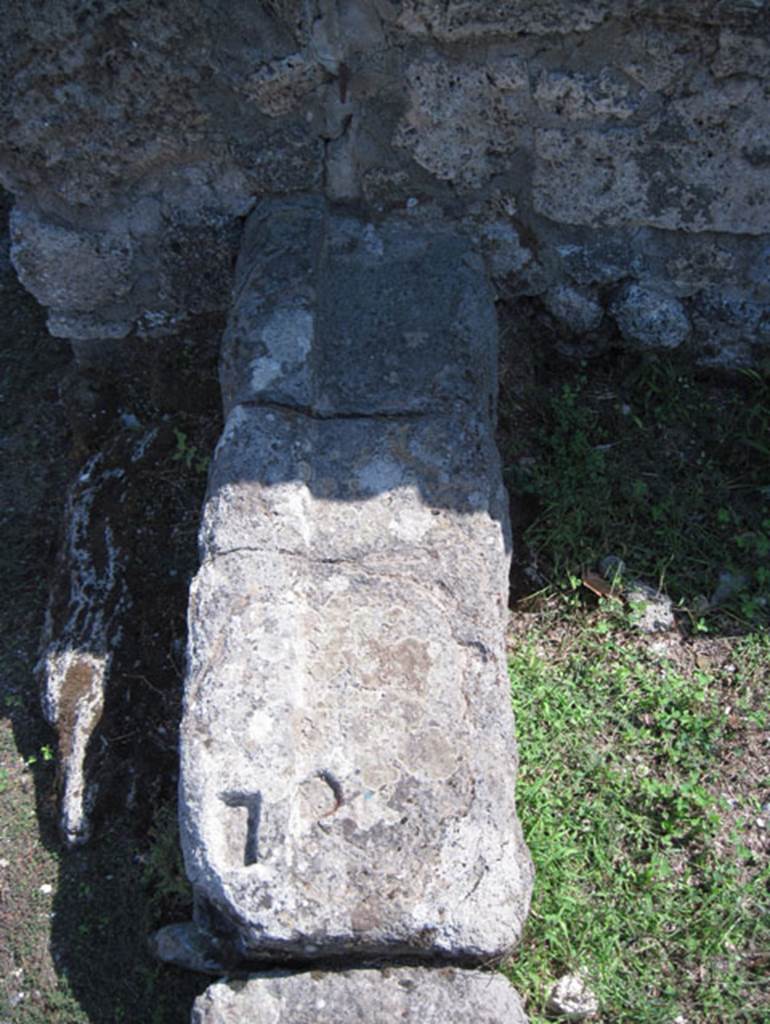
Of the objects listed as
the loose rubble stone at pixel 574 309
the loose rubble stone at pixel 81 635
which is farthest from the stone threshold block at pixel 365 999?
the loose rubble stone at pixel 574 309

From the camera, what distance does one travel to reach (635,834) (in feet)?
8.48

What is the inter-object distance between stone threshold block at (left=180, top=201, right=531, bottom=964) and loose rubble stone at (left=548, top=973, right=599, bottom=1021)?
0.41 meters

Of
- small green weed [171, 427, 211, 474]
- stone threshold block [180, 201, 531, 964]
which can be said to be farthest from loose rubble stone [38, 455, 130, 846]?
stone threshold block [180, 201, 531, 964]

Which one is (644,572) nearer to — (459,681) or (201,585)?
(459,681)

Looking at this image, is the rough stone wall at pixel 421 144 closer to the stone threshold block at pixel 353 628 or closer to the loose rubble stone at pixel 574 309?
the loose rubble stone at pixel 574 309

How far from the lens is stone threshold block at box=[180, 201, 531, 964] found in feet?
6.70

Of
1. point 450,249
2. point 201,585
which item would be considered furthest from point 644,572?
point 201,585

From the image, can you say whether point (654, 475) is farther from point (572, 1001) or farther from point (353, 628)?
point (572, 1001)

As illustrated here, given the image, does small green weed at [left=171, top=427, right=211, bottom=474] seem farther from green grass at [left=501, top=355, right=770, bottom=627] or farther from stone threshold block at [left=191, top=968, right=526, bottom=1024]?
stone threshold block at [left=191, top=968, right=526, bottom=1024]

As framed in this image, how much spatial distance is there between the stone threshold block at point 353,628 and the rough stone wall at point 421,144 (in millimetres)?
206

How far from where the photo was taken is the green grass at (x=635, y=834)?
2400 millimetres

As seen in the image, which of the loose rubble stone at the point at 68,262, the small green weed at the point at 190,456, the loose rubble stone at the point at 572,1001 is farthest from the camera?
the small green weed at the point at 190,456

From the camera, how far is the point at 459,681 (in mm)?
2270

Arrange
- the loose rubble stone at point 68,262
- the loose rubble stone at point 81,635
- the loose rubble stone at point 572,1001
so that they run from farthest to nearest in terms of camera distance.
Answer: the loose rubble stone at point 68,262 → the loose rubble stone at point 81,635 → the loose rubble stone at point 572,1001
